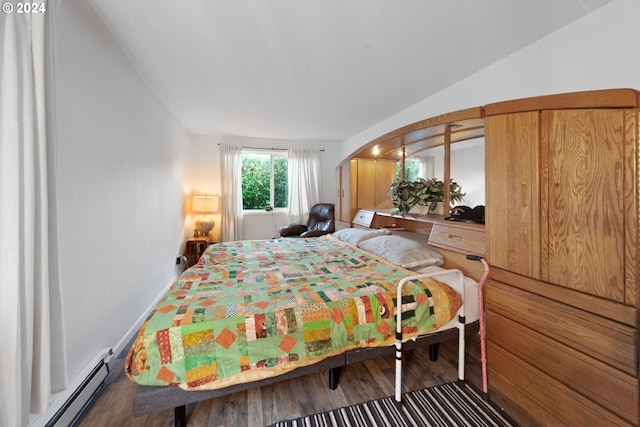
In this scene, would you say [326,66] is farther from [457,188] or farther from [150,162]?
[150,162]

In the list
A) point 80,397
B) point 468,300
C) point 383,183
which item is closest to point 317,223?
point 383,183

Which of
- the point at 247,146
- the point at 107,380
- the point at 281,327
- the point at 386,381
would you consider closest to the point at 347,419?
the point at 386,381

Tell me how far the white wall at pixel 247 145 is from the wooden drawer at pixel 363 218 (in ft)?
6.15

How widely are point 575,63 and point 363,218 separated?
2287 mm

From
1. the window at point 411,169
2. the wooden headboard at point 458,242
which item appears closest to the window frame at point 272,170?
the window at point 411,169

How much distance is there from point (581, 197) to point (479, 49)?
143 centimetres

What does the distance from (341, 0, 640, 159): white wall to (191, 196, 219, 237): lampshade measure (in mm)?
3907

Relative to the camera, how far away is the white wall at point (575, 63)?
1381mm

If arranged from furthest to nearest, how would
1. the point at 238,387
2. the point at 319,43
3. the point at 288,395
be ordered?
the point at 319,43, the point at 288,395, the point at 238,387

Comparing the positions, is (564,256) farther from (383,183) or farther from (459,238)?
(383,183)

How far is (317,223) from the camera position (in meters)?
4.72

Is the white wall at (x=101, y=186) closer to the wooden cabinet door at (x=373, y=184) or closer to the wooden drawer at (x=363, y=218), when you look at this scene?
the wooden drawer at (x=363, y=218)

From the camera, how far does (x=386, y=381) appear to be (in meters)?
1.69

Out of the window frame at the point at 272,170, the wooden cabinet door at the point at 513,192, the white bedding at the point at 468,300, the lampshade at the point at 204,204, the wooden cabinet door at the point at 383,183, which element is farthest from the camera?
the window frame at the point at 272,170
